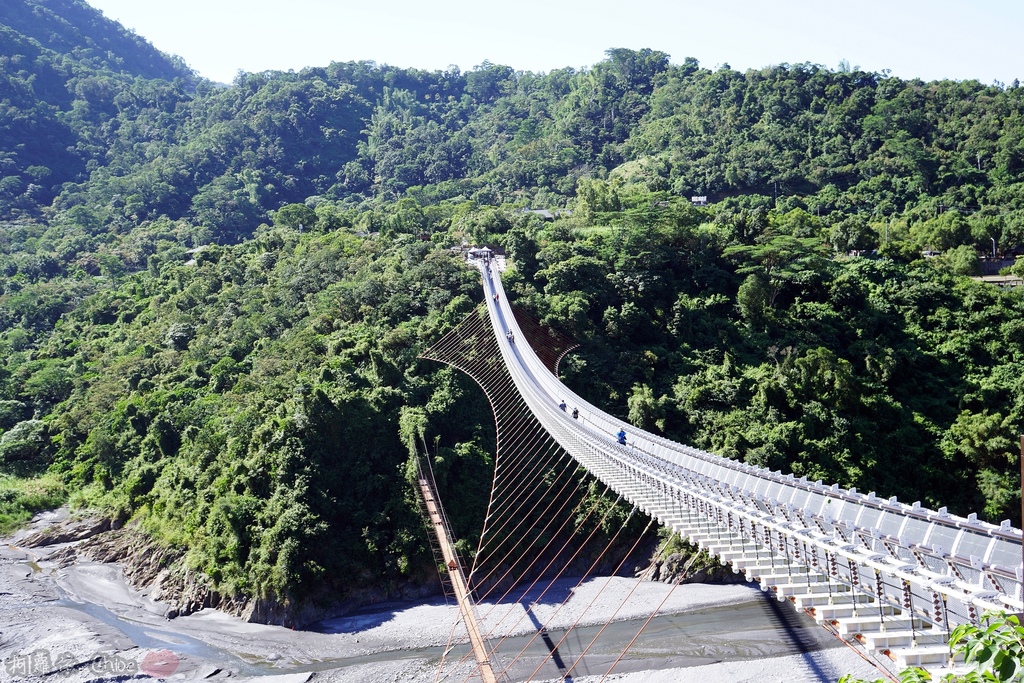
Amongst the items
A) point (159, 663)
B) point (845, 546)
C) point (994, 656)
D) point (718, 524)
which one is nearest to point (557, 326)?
point (159, 663)

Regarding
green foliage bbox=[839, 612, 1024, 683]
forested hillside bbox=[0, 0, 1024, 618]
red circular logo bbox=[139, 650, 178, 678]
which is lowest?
red circular logo bbox=[139, 650, 178, 678]

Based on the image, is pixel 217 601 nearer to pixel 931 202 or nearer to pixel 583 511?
pixel 583 511

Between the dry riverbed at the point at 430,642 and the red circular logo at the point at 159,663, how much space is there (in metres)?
0.02

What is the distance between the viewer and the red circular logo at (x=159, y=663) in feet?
56.6

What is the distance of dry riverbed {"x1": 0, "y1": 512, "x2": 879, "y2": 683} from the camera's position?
1639cm

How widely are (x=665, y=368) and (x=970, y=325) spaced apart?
26.5 feet

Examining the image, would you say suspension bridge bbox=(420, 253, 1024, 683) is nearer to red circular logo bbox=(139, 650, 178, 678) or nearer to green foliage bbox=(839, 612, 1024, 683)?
green foliage bbox=(839, 612, 1024, 683)

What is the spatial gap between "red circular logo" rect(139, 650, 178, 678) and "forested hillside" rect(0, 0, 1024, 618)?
6.82ft

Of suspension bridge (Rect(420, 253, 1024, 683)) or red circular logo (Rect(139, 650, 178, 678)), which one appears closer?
suspension bridge (Rect(420, 253, 1024, 683))

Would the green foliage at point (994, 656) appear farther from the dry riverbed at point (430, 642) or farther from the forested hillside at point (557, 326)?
the forested hillside at point (557, 326)

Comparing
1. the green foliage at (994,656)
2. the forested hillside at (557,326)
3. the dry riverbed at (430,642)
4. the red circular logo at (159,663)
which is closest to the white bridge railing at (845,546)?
the green foliage at (994,656)

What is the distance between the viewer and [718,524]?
1148 centimetres

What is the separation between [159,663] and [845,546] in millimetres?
14628

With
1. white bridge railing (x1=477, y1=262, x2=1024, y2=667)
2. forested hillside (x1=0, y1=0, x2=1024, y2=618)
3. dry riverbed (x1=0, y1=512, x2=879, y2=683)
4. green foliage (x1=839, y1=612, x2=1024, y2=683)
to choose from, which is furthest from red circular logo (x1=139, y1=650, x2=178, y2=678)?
green foliage (x1=839, y1=612, x2=1024, y2=683)
